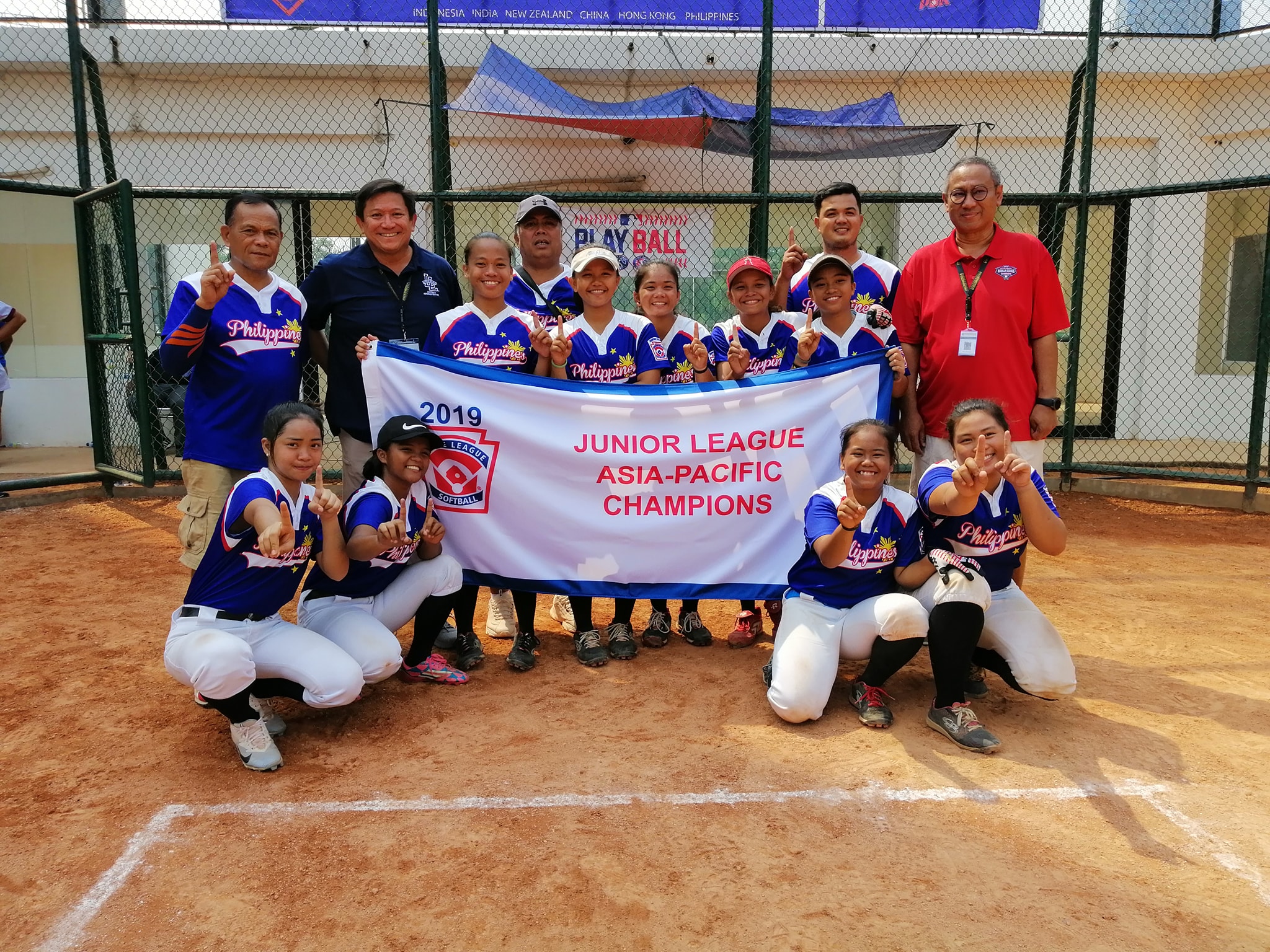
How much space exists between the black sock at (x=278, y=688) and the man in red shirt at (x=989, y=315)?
2808mm

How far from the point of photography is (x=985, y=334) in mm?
3990

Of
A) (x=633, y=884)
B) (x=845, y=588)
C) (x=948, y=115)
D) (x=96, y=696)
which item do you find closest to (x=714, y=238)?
(x=948, y=115)

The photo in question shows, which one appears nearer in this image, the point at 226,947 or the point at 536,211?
the point at 226,947

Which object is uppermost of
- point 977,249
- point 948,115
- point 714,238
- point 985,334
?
point 948,115

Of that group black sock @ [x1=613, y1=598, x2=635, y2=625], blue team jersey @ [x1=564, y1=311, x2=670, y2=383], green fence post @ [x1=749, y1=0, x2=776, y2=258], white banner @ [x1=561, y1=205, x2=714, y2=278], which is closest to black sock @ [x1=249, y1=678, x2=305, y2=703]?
black sock @ [x1=613, y1=598, x2=635, y2=625]

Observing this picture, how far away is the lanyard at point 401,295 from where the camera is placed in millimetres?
4238

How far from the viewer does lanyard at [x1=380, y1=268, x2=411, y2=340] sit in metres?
4.24

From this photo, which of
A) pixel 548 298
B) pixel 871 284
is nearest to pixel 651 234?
pixel 548 298

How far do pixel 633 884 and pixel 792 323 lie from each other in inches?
106

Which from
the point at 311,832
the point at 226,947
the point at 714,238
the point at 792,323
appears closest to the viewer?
the point at 226,947

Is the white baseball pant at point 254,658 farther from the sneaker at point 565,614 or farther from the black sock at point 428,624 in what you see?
the sneaker at point 565,614

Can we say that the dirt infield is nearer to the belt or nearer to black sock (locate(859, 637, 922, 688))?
black sock (locate(859, 637, 922, 688))

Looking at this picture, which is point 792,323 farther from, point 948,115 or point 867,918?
point 948,115

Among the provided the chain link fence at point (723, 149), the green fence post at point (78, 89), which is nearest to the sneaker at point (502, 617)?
the green fence post at point (78, 89)
